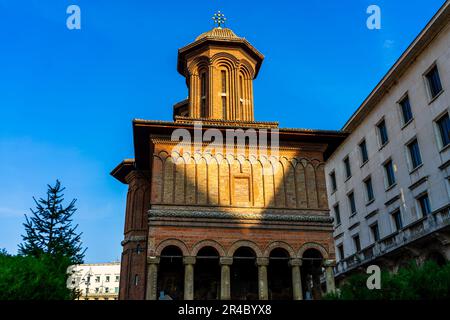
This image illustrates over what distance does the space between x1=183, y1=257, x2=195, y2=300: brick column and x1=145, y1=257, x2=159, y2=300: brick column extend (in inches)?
48.1

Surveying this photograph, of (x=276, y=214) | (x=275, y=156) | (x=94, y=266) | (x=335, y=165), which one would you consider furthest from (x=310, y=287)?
(x=94, y=266)

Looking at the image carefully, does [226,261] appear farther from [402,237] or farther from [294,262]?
[402,237]

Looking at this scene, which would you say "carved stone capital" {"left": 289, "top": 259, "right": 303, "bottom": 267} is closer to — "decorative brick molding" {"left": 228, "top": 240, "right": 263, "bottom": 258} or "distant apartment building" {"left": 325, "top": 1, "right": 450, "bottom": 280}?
"decorative brick molding" {"left": 228, "top": 240, "right": 263, "bottom": 258}

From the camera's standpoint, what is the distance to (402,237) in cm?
2356

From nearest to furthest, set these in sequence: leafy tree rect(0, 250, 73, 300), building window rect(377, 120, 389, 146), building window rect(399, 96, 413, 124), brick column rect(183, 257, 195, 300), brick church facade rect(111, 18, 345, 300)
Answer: leafy tree rect(0, 250, 73, 300)
brick column rect(183, 257, 195, 300)
brick church facade rect(111, 18, 345, 300)
building window rect(399, 96, 413, 124)
building window rect(377, 120, 389, 146)

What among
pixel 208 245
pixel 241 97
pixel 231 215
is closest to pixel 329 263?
pixel 231 215

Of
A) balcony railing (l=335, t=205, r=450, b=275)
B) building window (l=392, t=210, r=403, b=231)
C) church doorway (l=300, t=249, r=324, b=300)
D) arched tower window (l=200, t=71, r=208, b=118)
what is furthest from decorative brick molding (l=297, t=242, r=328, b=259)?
arched tower window (l=200, t=71, r=208, b=118)

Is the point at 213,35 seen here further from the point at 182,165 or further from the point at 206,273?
the point at 206,273

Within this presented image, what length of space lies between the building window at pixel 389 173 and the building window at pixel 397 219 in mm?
1742

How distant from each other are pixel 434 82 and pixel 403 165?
489 cm

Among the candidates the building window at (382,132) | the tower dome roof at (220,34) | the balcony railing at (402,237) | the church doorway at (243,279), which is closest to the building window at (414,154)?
the building window at (382,132)

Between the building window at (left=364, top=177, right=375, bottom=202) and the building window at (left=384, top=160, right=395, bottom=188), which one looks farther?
the building window at (left=364, top=177, right=375, bottom=202)

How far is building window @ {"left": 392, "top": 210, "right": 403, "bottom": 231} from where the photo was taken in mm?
24778
